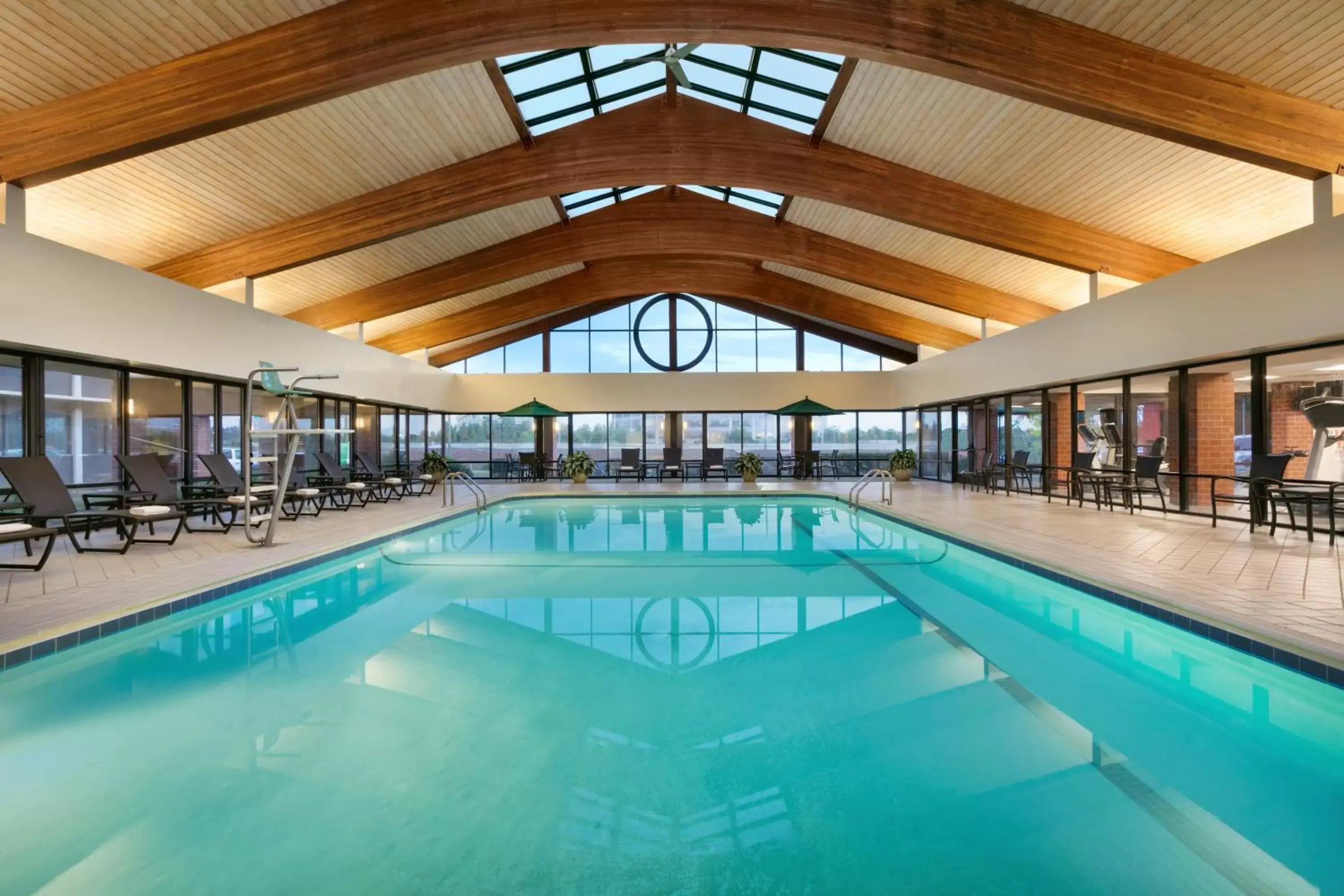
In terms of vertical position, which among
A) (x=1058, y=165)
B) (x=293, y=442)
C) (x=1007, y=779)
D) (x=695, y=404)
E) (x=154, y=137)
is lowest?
(x=1007, y=779)

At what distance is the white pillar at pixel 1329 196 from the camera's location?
19.7 feet

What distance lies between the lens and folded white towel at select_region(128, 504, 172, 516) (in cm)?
593

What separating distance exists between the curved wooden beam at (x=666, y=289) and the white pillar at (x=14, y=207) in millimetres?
8860

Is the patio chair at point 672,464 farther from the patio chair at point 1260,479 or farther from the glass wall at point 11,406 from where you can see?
the glass wall at point 11,406

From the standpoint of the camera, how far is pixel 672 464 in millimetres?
17094

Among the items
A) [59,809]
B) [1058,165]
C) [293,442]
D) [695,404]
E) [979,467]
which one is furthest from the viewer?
[695,404]

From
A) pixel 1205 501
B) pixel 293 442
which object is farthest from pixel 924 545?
pixel 293 442

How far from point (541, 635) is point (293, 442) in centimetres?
343

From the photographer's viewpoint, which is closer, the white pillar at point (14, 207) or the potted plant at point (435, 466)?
the white pillar at point (14, 207)

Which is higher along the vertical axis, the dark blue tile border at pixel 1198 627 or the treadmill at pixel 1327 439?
the treadmill at pixel 1327 439

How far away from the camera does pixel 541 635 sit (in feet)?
13.6

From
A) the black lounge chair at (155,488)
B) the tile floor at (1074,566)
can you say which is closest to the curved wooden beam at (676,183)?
the black lounge chair at (155,488)

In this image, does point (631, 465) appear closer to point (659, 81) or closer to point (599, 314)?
point (599, 314)

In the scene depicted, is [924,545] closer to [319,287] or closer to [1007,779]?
[1007,779]
